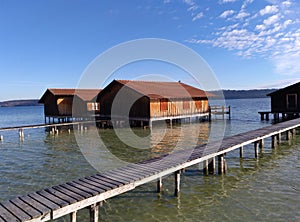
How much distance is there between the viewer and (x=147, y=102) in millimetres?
27906

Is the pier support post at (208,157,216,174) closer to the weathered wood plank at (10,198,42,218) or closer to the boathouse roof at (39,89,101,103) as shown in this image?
the weathered wood plank at (10,198,42,218)

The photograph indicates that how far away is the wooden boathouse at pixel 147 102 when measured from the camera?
28094 millimetres

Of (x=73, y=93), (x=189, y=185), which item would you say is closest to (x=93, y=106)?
(x=73, y=93)

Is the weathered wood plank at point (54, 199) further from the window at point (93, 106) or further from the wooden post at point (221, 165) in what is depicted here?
the window at point (93, 106)

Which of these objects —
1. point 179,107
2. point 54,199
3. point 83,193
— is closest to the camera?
point 54,199

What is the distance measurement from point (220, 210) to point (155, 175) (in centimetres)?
223

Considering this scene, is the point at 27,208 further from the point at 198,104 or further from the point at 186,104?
the point at 198,104

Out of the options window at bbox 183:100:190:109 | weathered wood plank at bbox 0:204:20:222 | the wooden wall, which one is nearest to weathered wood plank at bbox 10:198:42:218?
weathered wood plank at bbox 0:204:20:222

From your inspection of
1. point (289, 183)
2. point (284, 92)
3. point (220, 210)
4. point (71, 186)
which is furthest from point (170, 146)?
point (284, 92)

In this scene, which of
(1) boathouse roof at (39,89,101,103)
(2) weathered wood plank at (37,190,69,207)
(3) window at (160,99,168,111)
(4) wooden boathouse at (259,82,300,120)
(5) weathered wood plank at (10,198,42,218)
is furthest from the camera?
(1) boathouse roof at (39,89,101,103)

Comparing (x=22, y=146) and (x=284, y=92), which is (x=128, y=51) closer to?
(x=22, y=146)

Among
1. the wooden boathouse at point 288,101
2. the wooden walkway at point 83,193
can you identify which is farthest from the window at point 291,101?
the wooden walkway at point 83,193

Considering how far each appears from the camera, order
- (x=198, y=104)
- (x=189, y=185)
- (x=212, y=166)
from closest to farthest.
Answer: (x=189, y=185) < (x=212, y=166) < (x=198, y=104)

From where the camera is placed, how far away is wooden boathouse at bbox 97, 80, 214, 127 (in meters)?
28.1
